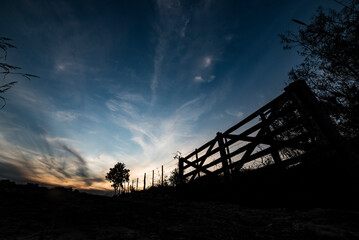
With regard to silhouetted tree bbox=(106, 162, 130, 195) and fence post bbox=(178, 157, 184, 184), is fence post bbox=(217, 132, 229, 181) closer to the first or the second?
fence post bbox=(178, 157, 184, 184)

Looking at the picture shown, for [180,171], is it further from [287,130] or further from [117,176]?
[117,176]

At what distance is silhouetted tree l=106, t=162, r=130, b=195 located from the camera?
42.9 meters

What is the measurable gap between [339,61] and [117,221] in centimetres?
1480

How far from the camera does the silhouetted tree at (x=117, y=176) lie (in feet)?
141

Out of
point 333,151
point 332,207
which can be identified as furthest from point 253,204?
point 333,151

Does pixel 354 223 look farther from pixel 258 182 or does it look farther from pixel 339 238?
pixel 258 182

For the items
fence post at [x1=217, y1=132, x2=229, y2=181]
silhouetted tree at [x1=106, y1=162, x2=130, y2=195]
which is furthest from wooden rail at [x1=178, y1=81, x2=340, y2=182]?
silhouetted tree at [x1=106, y1=162, x2=130, y2=195]

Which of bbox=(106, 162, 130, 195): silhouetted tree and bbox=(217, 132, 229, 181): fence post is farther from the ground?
bbox=(106, 162, 130, 195): silhouetted tree

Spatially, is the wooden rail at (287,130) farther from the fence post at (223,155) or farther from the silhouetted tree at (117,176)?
the silhouetted tree at (117,176)

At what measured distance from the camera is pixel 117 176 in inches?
1692

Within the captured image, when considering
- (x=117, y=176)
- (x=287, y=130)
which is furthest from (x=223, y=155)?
(x=117, y=176)

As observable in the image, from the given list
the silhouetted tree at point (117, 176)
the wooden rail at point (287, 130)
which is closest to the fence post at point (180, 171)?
the wooden rail at point (287, 130)

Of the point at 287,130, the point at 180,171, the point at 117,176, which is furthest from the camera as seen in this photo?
the point at 117,176

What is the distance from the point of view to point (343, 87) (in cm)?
1032
